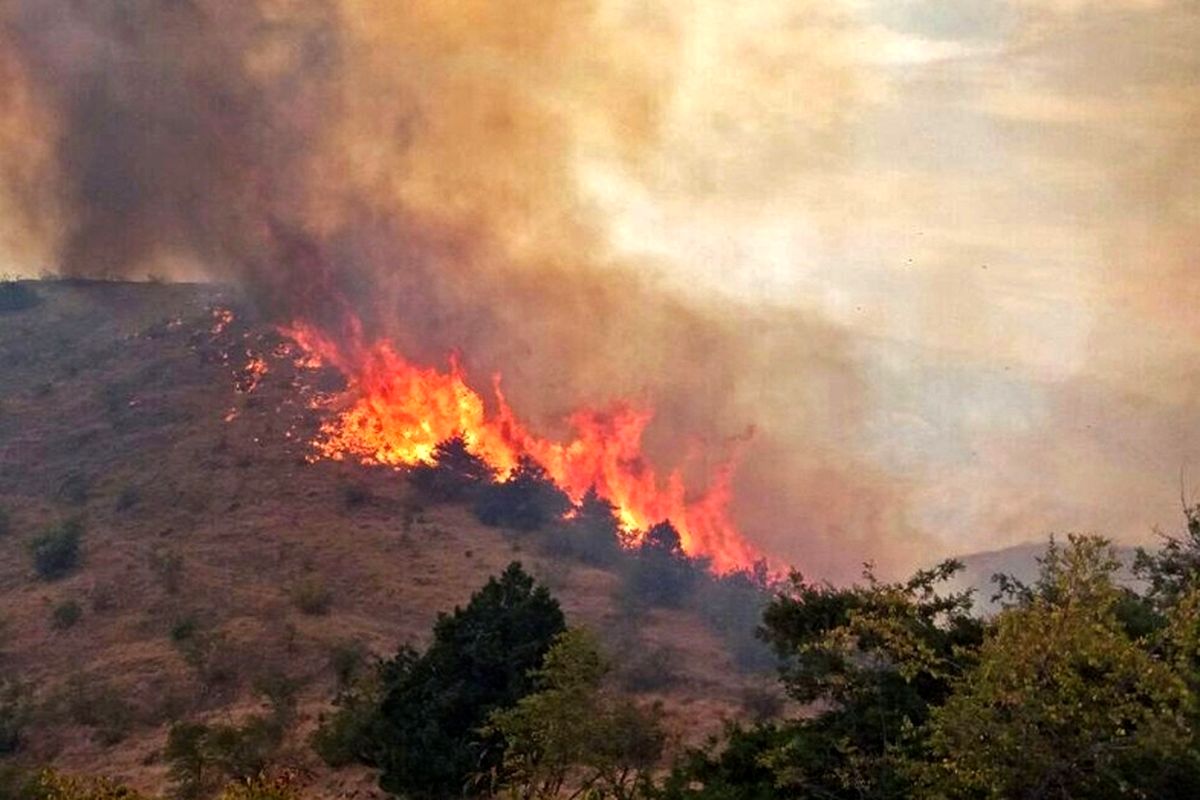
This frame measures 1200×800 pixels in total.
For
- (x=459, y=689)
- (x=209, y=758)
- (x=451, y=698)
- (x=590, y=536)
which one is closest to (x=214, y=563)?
(x=590, y=536)

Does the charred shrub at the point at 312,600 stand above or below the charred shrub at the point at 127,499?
below

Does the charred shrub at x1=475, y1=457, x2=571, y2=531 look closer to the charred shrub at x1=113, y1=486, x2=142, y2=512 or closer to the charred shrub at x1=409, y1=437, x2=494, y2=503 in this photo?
the charred shrub at x1=409, y1=437, x2=494, y2=503

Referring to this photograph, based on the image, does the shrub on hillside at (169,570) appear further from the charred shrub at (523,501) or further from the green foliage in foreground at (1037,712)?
the green foliage in foreground at (1037,712)

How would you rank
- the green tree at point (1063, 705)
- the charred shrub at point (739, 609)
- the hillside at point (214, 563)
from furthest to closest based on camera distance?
1. the charred shrub at point (739, 609)
2. the hillside at point (214, 563)
3. the green tree at point (1063, 705)

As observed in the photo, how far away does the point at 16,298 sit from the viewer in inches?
3826

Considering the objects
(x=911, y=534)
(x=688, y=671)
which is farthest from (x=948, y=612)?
(x=911, y=534)

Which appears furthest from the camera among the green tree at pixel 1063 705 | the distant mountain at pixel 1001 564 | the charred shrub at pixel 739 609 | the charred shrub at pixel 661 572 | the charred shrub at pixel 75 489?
the distant mountain at pixel 1001 564

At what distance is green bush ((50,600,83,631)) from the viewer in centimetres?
3944

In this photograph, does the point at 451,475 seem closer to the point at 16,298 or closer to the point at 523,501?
the point at 523,501

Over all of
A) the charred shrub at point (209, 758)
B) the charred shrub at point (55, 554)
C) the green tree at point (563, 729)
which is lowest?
the charred shrub at point (209, 758)

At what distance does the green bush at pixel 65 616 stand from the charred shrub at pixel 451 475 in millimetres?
20650

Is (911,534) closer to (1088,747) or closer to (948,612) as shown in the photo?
(948,612)

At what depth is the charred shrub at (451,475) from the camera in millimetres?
56812

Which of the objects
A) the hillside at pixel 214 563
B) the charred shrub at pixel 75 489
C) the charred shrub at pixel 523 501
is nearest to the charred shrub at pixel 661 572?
the hillside at pixel 214 563
